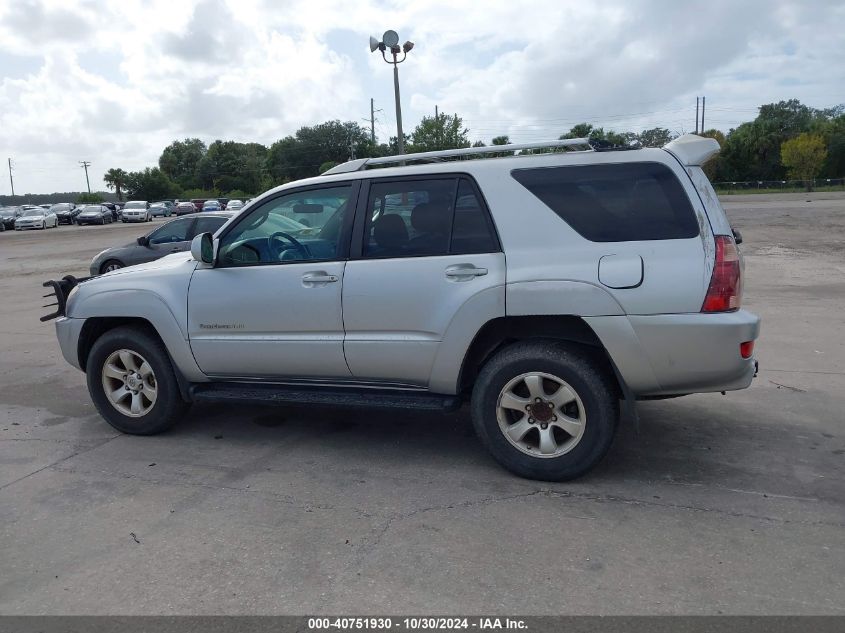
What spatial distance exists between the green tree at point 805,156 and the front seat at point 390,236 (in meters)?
64.7

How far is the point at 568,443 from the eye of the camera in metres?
4.35

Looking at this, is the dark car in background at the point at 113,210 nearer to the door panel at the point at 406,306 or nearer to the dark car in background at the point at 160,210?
the dark car in background at the point at 160,210

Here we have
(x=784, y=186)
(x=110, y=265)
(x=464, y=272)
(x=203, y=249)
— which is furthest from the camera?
(x=784, y=186)

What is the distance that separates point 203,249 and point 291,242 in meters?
0.61

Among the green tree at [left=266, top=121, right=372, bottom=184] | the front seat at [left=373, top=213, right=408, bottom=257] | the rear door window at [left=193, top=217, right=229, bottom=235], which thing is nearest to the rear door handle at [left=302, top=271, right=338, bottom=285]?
the front seat at [left=373, top=213, right=408, bottom=257]

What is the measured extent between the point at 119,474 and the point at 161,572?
1502mm

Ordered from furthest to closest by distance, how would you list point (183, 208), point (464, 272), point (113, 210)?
point (183, 208)
point (113, 210)
point (464, 272)

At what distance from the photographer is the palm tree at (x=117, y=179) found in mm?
99188

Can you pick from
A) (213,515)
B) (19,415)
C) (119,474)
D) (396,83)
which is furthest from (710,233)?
(396,83)

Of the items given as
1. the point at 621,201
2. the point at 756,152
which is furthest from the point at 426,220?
the point at 756,152

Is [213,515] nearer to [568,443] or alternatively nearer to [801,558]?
[568,443]

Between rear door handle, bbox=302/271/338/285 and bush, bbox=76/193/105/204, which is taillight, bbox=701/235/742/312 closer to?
rear door handle, bbox=302/271/338/285

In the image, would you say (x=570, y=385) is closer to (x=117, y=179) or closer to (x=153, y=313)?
(x=153, y=313)

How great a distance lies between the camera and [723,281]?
13.3 ft
